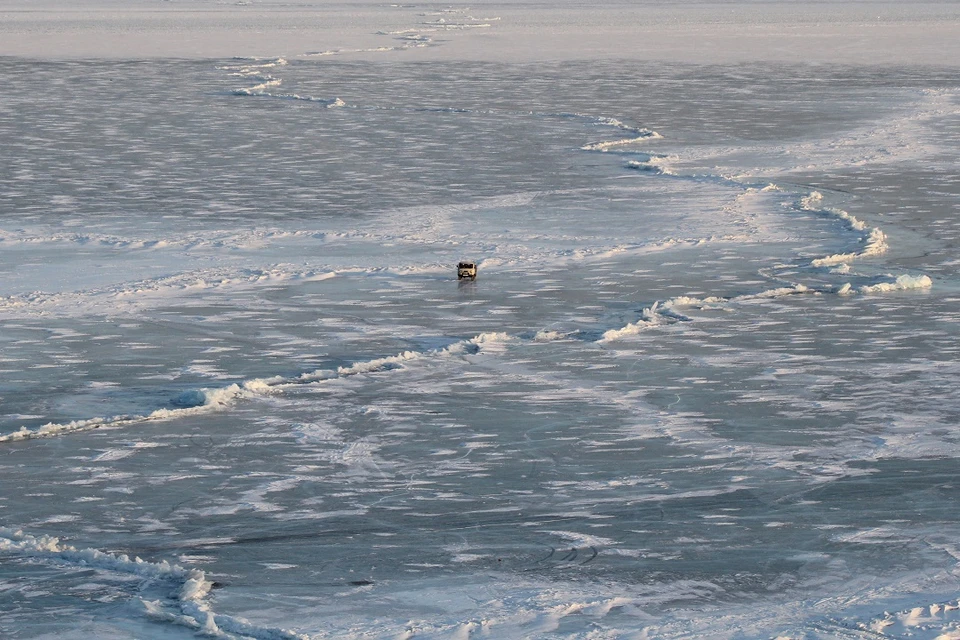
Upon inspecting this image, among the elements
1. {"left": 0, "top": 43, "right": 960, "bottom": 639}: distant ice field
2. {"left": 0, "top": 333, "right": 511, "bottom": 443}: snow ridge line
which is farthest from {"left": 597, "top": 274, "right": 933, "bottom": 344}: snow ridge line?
{"left": 0, "top": 333, "right": 511, "bottom": 443}: snow ridge line

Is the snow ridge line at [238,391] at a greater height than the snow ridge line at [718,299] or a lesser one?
lesser

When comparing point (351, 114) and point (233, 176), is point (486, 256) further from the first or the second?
point (351, 114)

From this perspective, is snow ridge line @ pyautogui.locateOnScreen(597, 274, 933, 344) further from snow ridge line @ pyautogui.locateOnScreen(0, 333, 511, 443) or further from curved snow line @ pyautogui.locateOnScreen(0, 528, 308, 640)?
curved snow line @ pyautogui.locateOnScreen(0, 528, 308, 640)

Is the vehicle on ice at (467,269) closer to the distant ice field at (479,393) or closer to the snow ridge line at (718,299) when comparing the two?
the distant ice field at (479,393)

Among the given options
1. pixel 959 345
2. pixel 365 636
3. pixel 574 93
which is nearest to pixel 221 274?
pixel 959 345

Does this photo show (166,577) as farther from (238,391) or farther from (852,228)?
(852,228)

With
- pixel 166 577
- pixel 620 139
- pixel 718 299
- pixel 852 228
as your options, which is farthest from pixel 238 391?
pixel 620 139

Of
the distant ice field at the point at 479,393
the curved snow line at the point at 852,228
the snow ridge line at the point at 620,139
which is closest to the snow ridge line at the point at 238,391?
the distant ice field at the point at 479,393
